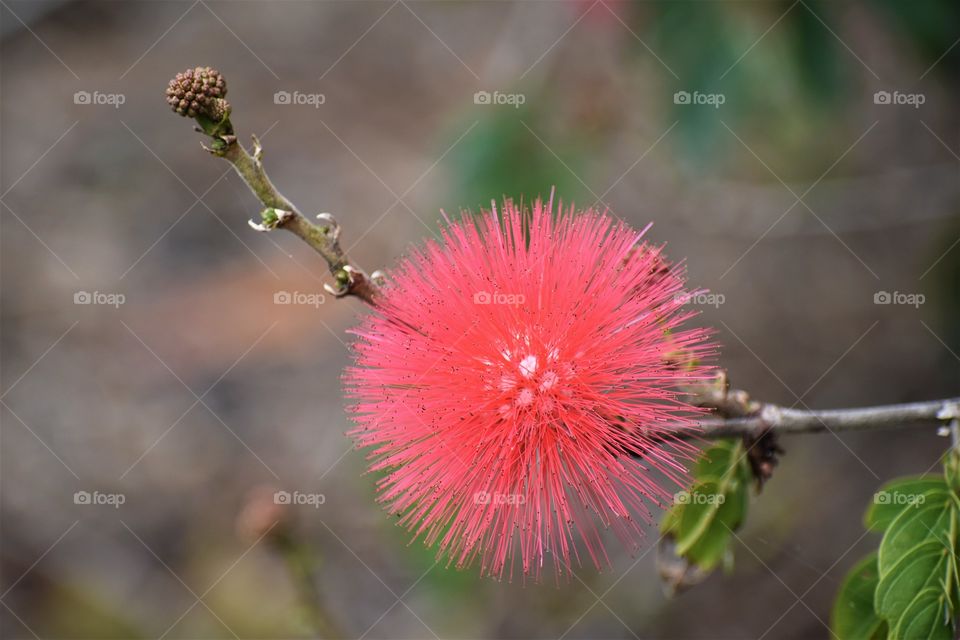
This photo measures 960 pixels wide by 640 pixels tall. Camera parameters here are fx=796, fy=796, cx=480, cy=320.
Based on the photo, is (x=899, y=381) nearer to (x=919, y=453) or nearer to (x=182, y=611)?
(x=919, y=453)

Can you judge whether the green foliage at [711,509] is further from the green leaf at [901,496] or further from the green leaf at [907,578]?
the green leaf at [907,578]

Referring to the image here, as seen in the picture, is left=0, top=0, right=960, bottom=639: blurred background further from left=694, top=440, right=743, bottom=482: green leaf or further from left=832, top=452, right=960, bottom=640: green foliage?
Result: left=832, top=452, right=960, bottom=640: green foliage

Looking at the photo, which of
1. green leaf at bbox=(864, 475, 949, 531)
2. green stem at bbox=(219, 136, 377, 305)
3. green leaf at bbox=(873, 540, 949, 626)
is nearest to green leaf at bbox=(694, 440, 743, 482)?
green leaf at bbox=(864, 475, 949, 531)

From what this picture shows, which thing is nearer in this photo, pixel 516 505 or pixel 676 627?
pixel 516 505

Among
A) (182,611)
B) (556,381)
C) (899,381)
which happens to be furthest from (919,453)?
(182,611)

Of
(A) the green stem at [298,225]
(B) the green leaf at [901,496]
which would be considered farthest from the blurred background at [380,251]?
(B) the green leaf at [901,496]

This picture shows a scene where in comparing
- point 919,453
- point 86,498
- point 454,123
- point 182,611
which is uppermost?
point 454,123

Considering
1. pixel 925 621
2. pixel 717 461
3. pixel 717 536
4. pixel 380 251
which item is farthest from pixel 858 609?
pixel 380 251
